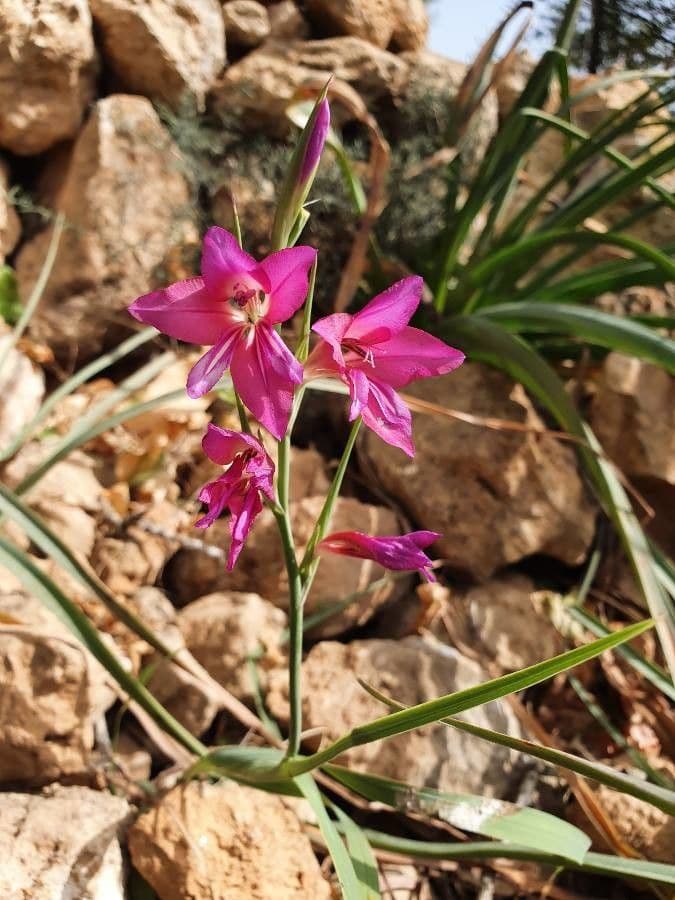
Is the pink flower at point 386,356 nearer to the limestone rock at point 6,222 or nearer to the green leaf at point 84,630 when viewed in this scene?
the green leaf at point 84,630

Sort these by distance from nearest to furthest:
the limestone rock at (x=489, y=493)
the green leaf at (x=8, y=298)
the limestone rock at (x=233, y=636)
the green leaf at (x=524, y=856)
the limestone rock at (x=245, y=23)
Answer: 1. the green leaf at (x=524, y=856)
2. the limestone rock at (x=233, y=636)
3. the limestone rock at (x=489, y=493)
4. the green leaf at (x=8, y=298)
5. the limestone rock at (x=245, y=23)

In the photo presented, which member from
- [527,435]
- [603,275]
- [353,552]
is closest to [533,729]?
[527,435]

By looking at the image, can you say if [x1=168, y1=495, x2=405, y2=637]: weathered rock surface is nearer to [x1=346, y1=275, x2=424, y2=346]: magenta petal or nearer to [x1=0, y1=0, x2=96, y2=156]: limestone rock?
[x1=346, y1=275, x2=424, y2=346]: magenta petal

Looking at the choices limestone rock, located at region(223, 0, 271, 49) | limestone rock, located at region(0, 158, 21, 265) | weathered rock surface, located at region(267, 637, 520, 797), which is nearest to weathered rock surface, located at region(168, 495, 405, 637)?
weathered rock surface, located at region(267, 637, 520, 797)

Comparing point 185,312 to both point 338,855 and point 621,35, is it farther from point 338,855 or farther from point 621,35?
point 621,35

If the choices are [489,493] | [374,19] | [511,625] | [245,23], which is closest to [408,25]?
[374,19]

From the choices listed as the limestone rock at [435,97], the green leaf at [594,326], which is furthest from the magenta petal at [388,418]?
the limestone rock at [435,97]

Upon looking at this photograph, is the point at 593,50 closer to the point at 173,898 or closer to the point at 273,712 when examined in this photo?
the point at 273,712
